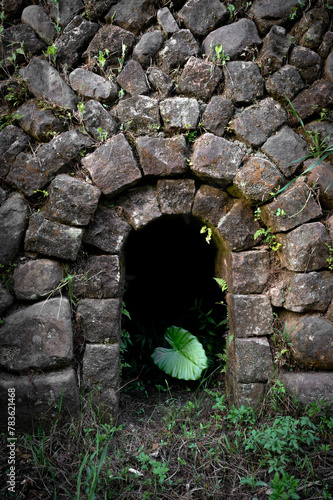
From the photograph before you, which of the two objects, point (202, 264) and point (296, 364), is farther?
point (202, 264)

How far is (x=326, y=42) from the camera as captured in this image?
2.42 m

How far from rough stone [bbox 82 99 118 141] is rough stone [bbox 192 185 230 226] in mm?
785

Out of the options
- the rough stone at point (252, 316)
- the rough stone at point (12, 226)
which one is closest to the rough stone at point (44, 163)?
the rough stone at point (12, 226)

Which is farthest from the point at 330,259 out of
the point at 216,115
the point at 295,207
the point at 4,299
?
the point at 4,299

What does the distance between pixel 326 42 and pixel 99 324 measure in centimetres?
259

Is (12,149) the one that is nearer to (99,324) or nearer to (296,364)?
(99,324)

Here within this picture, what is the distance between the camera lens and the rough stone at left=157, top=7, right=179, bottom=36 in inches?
97.1

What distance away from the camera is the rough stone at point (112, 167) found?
231 cm

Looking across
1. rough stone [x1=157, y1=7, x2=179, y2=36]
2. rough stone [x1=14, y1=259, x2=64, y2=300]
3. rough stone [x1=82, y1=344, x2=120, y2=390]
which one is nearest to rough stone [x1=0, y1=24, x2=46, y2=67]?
rough stone [x1=157, y1=7, x2=179, y2=36]

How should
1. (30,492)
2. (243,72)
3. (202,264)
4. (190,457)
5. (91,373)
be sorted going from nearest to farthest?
(30,492) < (190,457) < (91,373) < (243,72) < (202,264)

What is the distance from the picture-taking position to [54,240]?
7.32 ft

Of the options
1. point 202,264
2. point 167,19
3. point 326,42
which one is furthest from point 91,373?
point 326,42

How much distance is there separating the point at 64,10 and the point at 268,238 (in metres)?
2.28

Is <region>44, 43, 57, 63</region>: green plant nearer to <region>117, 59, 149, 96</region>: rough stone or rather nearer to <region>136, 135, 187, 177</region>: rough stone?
<region>117, 59, 149, 96</region>: rough stone
